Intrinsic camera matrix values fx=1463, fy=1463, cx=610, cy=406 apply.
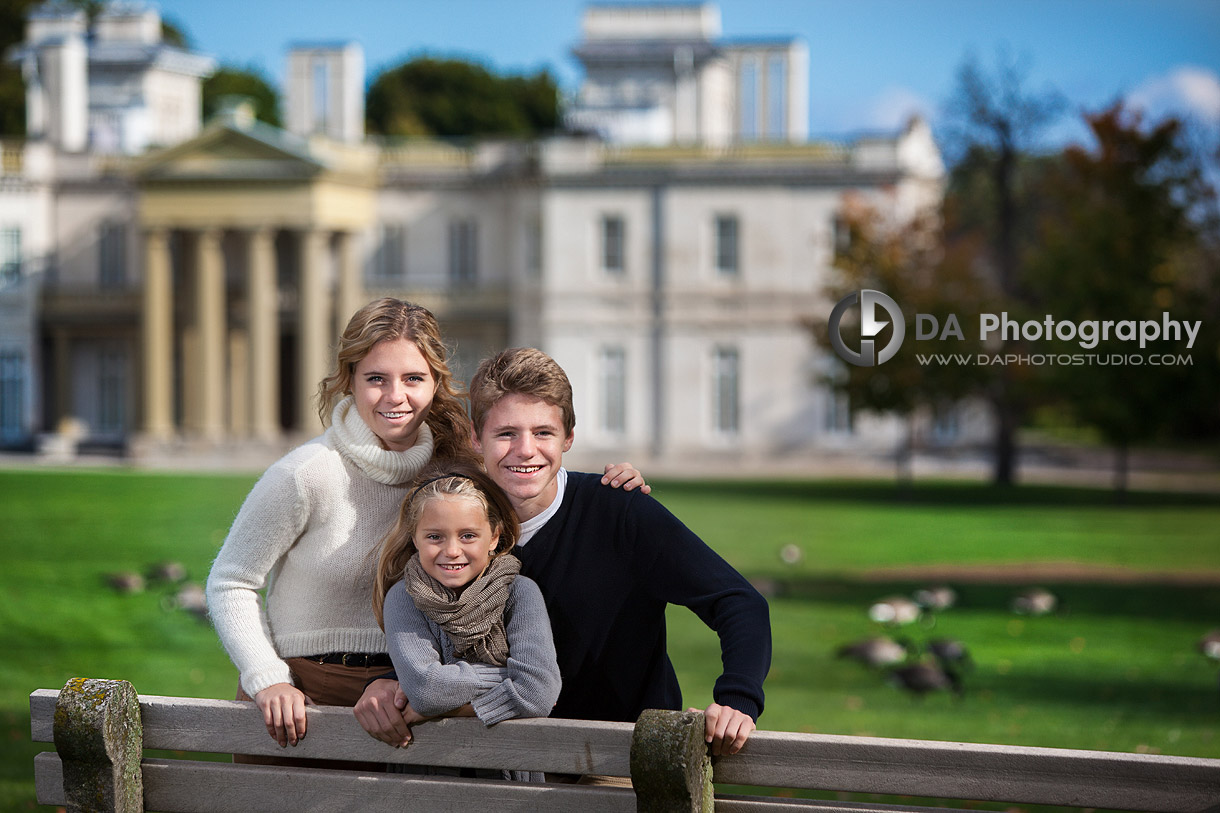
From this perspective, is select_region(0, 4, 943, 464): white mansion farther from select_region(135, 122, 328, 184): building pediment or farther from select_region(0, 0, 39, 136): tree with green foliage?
select_region(0, 0, 39, 136): tree with green foliage

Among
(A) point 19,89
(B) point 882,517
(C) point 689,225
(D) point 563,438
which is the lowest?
(B) point 882,517

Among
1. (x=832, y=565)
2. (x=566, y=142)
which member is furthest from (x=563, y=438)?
(x=566, y=142)

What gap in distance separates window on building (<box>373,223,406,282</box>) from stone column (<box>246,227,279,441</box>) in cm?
400

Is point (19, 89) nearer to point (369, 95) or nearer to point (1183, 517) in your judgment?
point (369, 95)

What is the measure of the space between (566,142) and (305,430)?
11.6 metres

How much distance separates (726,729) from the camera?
11.3 feet

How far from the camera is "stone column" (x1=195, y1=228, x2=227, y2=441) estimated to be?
42.6 metres

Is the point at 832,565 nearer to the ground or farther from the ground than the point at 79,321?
nearer to the ground

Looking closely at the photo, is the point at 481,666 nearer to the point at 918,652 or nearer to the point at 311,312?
the point at 918,652

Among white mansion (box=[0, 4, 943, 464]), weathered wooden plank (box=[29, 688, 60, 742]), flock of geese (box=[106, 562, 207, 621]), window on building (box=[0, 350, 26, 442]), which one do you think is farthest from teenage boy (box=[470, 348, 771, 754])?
window on building (box=[0, 350, 26, 442])

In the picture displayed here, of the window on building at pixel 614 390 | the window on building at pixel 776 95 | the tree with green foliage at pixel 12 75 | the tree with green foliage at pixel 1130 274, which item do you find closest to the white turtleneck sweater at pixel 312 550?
the tree with green foliage at pixel 1130 274

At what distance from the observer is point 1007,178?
39.2 m

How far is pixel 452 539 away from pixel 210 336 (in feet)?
133

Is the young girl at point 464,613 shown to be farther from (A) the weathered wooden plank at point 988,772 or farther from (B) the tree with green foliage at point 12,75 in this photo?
(B) the tree with green foliage at point 12,75
